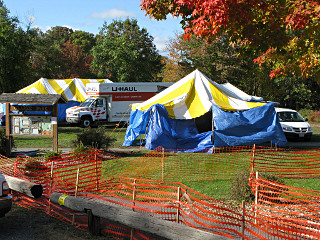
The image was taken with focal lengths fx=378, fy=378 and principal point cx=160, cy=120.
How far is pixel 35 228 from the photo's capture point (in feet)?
22.9

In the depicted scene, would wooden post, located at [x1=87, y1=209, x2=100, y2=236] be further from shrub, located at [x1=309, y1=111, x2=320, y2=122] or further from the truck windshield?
shrub, located at [x1=309, y1=111, x2=320, y2=122]

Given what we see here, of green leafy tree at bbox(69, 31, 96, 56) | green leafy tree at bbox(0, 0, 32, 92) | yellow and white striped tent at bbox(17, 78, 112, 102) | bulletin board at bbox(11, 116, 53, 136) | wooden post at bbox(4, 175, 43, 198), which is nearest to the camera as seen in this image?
wooden post at bbox(4, 175, 43, 198)

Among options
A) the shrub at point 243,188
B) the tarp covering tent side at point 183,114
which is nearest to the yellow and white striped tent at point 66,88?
the tarp covering tent side at point 183,114

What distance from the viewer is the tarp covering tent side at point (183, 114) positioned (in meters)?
16.5

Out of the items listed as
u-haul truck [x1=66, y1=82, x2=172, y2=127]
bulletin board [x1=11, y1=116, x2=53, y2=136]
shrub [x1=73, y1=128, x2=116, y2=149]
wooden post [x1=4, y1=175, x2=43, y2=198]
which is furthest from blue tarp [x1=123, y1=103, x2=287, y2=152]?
u-haul truck [x1=66, y1=82, x2=172, y2=127]

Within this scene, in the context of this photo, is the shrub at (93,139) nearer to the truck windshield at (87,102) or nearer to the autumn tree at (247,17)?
the autumn tree at (247,17)

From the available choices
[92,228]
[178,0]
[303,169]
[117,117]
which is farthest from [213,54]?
[92,228]

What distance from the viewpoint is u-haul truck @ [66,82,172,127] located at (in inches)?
1091

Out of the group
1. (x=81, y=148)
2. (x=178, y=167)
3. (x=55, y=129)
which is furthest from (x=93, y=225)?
(x=55, y=129)

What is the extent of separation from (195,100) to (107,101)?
12187 mm

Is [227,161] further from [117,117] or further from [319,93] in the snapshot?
[319,93]

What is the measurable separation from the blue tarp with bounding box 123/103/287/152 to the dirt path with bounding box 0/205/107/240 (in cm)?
896

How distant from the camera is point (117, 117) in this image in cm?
2839

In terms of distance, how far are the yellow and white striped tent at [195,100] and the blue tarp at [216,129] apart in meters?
0.38
